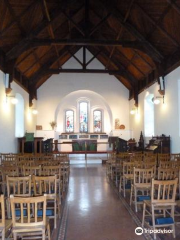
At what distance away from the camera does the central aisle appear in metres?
3.34

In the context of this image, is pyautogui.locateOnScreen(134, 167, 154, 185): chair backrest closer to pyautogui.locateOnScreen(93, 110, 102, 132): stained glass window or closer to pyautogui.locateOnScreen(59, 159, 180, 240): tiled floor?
pyautogui.locateOnScreen(59, 159, 180, 240): tiled floor

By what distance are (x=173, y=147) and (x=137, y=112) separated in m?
5.06

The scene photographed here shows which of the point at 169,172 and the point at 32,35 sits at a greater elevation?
the point at 32,35

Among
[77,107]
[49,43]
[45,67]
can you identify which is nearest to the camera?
[49,43]

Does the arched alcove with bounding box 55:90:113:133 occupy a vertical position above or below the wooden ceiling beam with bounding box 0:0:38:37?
→ below

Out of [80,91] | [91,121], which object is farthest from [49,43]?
[91,121]

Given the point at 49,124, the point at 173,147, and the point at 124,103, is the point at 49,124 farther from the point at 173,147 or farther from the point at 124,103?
the point at 173,147

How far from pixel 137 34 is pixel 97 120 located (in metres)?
8.53

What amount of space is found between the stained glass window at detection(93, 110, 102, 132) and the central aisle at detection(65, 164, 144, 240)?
10007mm

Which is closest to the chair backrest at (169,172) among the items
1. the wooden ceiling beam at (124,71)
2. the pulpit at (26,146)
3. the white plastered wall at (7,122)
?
the white plastered wall at (7,122)

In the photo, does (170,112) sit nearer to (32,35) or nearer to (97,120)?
(32,35)

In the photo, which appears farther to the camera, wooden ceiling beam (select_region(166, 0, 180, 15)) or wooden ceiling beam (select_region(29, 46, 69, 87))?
wooden ceiling beam (select_region(29, 46, 69, 87))

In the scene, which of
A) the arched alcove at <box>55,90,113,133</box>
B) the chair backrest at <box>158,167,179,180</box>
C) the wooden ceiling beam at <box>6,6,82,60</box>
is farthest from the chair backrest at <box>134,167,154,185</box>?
the arched alcove at <box>55,90,113,133</box>

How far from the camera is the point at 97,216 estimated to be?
4.07m
